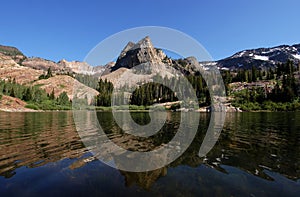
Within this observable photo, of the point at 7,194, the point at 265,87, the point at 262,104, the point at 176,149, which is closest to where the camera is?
the point at 7,194

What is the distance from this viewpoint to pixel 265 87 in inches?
5610

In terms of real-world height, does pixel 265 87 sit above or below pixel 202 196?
above

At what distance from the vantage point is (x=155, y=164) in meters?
12.5

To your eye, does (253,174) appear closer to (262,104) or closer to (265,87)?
(262,104)

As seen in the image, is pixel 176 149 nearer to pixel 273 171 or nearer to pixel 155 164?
pixel 155 164

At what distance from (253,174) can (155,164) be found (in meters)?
5.43

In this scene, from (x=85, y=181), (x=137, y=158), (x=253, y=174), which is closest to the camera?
(x=85, y=181)

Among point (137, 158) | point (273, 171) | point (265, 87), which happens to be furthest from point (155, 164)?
point (265, 87)

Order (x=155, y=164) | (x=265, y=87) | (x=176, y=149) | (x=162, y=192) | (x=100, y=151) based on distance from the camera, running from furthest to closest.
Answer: (x=265, y=87) → (x=176, y=149) → (x=100, y=151) → (x=155, y=164) → (x=162, y=192)

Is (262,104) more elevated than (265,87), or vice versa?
(265,87)

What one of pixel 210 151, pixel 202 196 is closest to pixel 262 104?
pixel 210 151

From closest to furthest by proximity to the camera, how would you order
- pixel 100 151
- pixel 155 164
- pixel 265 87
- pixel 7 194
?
1. pixel 7 194
2. pixel 155 164
3. pixel 100 151
4. pixel 265 87

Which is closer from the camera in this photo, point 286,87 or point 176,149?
point 176,149

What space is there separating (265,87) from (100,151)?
153 meters
